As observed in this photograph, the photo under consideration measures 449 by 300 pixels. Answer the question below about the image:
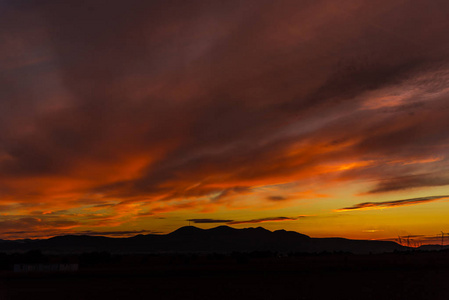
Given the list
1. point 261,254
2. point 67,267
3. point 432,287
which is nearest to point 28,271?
point 67,267

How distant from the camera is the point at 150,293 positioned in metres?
39.8

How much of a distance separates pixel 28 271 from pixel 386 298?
74.7 meters

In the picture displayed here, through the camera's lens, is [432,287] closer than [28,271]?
Yes

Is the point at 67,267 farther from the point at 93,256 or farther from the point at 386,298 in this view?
the point at 386,298

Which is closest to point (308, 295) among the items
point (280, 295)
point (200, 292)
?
point (280, 295)

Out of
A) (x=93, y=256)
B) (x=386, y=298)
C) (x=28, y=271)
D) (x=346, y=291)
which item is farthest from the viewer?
(x=93, y=256)

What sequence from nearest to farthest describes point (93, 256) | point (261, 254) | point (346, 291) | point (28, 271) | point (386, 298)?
point (386, 298), point (346, 291), point (28, 271), point (93, 256), point (261, 254)

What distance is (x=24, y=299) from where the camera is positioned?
36781 millimetres

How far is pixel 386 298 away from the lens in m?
32.9

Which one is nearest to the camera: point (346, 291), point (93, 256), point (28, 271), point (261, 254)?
point (346, 291)

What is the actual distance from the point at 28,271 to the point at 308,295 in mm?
69410

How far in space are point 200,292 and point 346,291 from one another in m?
12.5

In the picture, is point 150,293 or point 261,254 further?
point 261,254

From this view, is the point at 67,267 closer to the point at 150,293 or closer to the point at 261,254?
the point at 150,293
